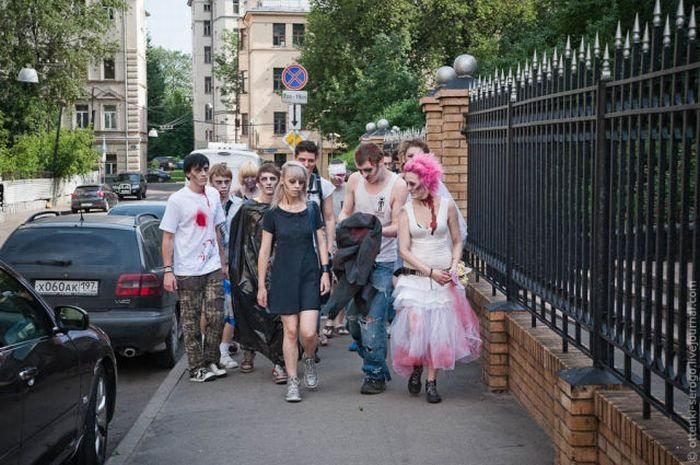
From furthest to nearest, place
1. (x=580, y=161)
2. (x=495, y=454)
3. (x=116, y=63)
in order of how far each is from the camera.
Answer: (x=116, y=63), (x=495, y=454), (x=580, y=161)

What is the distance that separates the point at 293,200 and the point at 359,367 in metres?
2.07

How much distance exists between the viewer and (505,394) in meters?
8.27

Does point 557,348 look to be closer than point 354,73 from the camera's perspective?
Yes

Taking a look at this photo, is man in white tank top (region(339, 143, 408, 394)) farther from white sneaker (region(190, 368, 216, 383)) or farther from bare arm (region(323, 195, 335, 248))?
white sneaker (region(190, 368, 216, 383))

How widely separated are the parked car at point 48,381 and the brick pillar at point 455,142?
16.4ft

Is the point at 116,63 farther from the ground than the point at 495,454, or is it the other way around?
the point at 116,63

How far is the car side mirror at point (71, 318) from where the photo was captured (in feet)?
19.8

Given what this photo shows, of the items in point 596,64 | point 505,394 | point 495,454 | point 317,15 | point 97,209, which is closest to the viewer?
point 596,64

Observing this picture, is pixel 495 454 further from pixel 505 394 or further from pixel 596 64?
pixel 596 64

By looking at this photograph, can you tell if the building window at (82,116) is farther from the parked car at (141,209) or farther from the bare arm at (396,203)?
the bare arm at (396,203)

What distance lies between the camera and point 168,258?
9117 millimetres

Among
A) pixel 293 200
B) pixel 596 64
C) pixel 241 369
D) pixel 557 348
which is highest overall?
pixel 596 64

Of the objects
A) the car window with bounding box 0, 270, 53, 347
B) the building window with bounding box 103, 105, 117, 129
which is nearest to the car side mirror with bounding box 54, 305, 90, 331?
the car window with bounding box 0, 270, 53, 347

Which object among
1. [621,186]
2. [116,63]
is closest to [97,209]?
[116,63]
